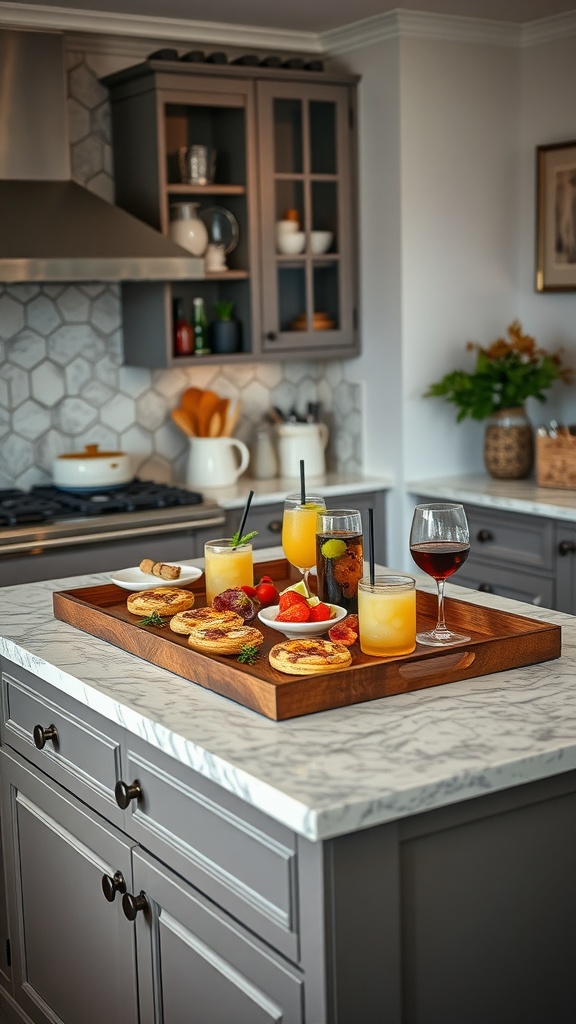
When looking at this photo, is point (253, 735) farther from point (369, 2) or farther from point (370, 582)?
point (369, 2)

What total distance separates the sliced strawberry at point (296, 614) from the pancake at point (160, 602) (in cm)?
27

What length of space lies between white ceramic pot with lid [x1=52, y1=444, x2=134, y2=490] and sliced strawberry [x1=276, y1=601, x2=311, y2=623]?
2.12 meters

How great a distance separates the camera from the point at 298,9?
12.6ft

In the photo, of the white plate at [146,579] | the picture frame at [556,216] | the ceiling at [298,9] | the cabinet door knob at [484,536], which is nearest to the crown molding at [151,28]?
the ceiling at [298,9]

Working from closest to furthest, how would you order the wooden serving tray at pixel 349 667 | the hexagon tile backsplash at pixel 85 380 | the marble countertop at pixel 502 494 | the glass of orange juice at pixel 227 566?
the wooden serving tray at pixel 349 667 → the glass of orange juice at pixel 227 566 → the marble countertop at pixel 502 494 → the hexagon tile backsplash at pixel 85 380

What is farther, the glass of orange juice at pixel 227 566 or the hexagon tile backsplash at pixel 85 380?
the hexagon tile backsplash at pixel 85 380

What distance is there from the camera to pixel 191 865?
162 cm

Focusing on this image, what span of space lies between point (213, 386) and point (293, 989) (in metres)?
3.18

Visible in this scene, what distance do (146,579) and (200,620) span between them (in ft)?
1.42

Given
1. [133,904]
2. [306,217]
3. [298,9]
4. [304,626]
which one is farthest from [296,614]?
[298,9]

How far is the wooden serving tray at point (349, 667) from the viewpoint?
5.32ft

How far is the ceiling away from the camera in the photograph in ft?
12.1

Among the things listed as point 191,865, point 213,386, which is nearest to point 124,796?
point 191,865

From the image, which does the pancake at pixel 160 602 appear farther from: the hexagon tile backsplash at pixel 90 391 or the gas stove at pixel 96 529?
the hexagon tile backsplash at pixel 90 391
